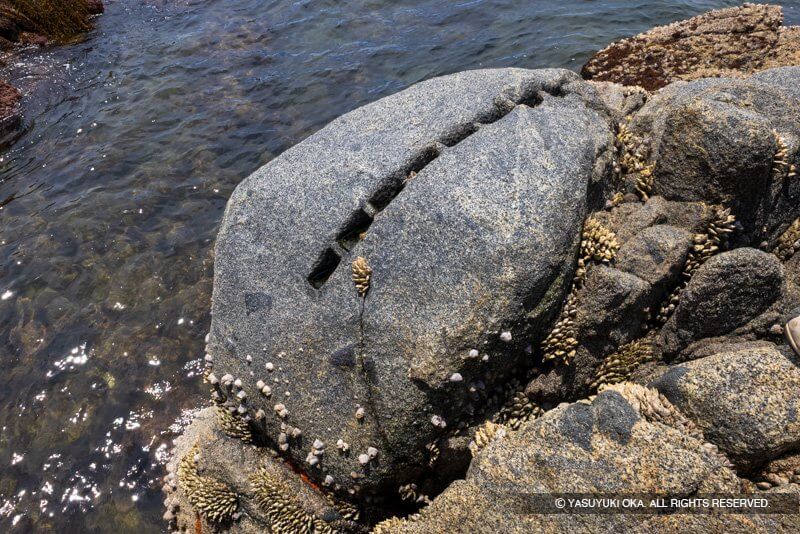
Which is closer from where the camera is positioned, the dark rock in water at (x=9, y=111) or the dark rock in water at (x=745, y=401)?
the dark rock in water at (x=745, y=401)

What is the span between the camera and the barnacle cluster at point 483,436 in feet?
18.5

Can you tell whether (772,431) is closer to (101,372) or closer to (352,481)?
(352,481)

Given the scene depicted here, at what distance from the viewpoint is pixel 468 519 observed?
464cm

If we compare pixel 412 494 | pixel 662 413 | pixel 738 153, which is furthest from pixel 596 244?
pixel 412 494

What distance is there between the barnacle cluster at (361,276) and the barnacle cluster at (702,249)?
3.67m

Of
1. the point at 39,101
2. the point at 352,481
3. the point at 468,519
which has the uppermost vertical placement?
the point at 39,101

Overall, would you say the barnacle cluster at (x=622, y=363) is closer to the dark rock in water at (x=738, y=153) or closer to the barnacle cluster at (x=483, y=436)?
the barnacle cluster at (x=483, y=436)

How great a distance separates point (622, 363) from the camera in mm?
6273

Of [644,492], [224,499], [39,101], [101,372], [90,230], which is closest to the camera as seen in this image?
[644,492]

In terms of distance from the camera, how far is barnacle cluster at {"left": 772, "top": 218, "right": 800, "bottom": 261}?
675 centimetres

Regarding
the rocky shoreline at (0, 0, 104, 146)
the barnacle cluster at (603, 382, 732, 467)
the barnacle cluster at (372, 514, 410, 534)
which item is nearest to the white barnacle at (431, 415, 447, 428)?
the barnacle cluster at (372, 514, 410, 534)

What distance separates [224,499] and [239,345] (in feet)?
6.57

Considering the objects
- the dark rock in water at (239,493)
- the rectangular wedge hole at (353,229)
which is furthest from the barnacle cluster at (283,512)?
the rectangular wedge hole at (353,229)

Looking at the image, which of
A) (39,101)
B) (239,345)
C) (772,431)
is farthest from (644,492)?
(39,101)
